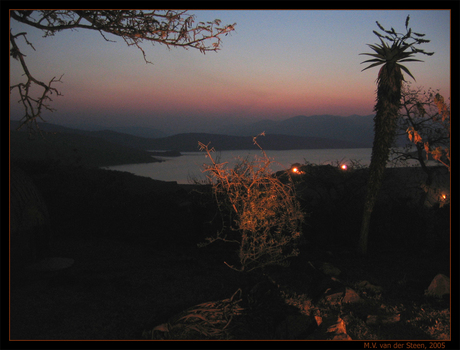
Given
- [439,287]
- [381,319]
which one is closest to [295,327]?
[381,319]

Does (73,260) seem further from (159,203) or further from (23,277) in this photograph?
(159,203)

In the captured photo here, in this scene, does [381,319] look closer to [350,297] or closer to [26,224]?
[350,297]

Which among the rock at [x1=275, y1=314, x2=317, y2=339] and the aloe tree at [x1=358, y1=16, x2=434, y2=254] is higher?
the aloe tree at [x1=358, y1=16, x2=434, y2=254]

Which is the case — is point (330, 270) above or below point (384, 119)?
below

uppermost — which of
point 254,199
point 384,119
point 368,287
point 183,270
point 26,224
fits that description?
point 384,119

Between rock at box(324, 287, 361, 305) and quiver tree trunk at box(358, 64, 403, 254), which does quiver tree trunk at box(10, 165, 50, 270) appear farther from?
quiver tree trunk at box(358, 64, 403, 254)

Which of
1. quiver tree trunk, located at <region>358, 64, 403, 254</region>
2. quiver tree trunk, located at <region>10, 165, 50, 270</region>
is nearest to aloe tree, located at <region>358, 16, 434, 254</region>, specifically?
quiver tree trunk, located at <region>358, 64, 403, 254</region>

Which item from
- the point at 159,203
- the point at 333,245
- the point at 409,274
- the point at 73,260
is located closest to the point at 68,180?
the point at 159,203
